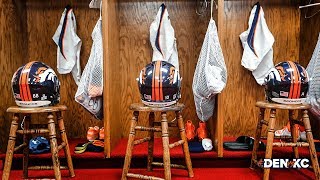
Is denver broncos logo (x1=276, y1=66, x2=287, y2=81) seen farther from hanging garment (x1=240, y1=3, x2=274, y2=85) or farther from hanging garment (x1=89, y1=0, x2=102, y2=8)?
hanging garment (x1=89, y1=0, x2=102, y2=8)

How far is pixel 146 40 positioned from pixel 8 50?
3.99 feet

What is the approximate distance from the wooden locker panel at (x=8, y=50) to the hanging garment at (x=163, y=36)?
1.21 metres

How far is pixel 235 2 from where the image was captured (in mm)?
3137

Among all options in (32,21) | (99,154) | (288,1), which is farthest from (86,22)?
(288,1)

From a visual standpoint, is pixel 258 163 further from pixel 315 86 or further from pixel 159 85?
pixel 159 85

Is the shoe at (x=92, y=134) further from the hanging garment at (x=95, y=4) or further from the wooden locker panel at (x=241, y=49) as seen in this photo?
the wooden locker panel at (x=241, y=49)

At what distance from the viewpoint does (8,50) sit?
2.78 m

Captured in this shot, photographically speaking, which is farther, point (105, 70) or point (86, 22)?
point (86, 22)

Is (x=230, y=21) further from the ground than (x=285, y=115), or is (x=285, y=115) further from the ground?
(x=230, y=21)

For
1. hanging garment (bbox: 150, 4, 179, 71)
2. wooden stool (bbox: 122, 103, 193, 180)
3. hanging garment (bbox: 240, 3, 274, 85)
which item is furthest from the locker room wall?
wooden stool (bbox: 122, 103, 193, 180)

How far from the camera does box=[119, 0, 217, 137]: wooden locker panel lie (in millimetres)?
3135

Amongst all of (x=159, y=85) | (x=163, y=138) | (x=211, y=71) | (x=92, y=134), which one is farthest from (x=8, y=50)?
(x=211, y=71)

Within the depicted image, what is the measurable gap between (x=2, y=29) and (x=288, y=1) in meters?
2.57

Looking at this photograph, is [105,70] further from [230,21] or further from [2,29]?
[230,21]
